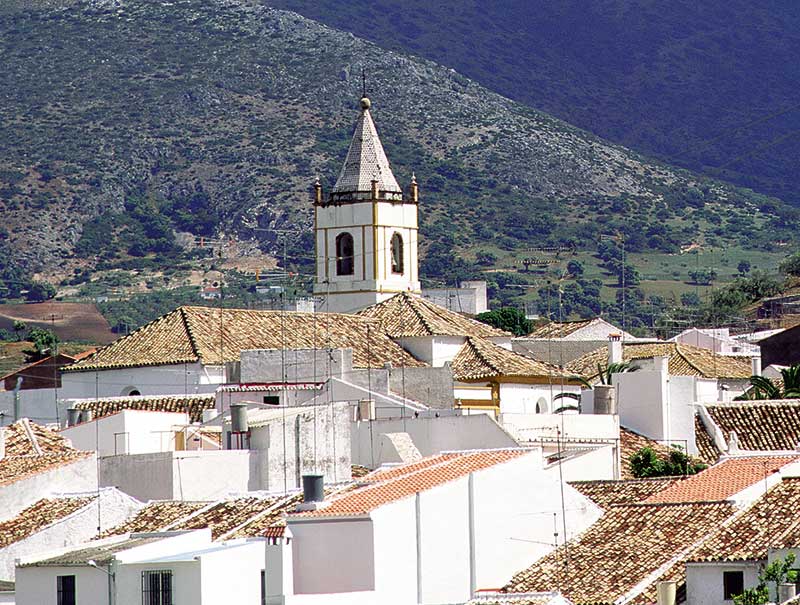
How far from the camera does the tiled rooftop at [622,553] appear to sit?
2798cm

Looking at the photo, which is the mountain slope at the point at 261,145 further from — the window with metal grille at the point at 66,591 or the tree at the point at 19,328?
the window with metal grille at the point at 66,591

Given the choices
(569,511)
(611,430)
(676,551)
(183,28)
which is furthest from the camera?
(183,28)

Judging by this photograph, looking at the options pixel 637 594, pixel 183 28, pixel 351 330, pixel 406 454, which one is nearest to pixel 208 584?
pixel 637 594

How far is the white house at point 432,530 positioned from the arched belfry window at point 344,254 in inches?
1533

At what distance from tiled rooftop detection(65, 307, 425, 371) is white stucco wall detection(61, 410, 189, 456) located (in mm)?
9577

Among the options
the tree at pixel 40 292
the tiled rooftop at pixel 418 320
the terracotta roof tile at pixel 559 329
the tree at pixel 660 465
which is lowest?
the tree at pixel 660 465

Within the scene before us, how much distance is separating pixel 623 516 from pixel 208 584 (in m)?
6.94

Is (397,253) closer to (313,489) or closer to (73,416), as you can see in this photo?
(73,416)

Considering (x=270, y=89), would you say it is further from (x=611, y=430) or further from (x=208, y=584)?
(x=208, y=584)

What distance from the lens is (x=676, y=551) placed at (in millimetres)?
28844

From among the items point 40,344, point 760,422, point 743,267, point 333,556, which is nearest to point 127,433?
point 333,556

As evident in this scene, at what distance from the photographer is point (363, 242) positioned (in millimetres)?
70750

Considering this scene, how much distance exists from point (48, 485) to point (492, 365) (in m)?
19.3

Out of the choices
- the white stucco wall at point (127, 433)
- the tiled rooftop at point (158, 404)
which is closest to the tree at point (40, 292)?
the tiled rooftop at point (158, 404)
